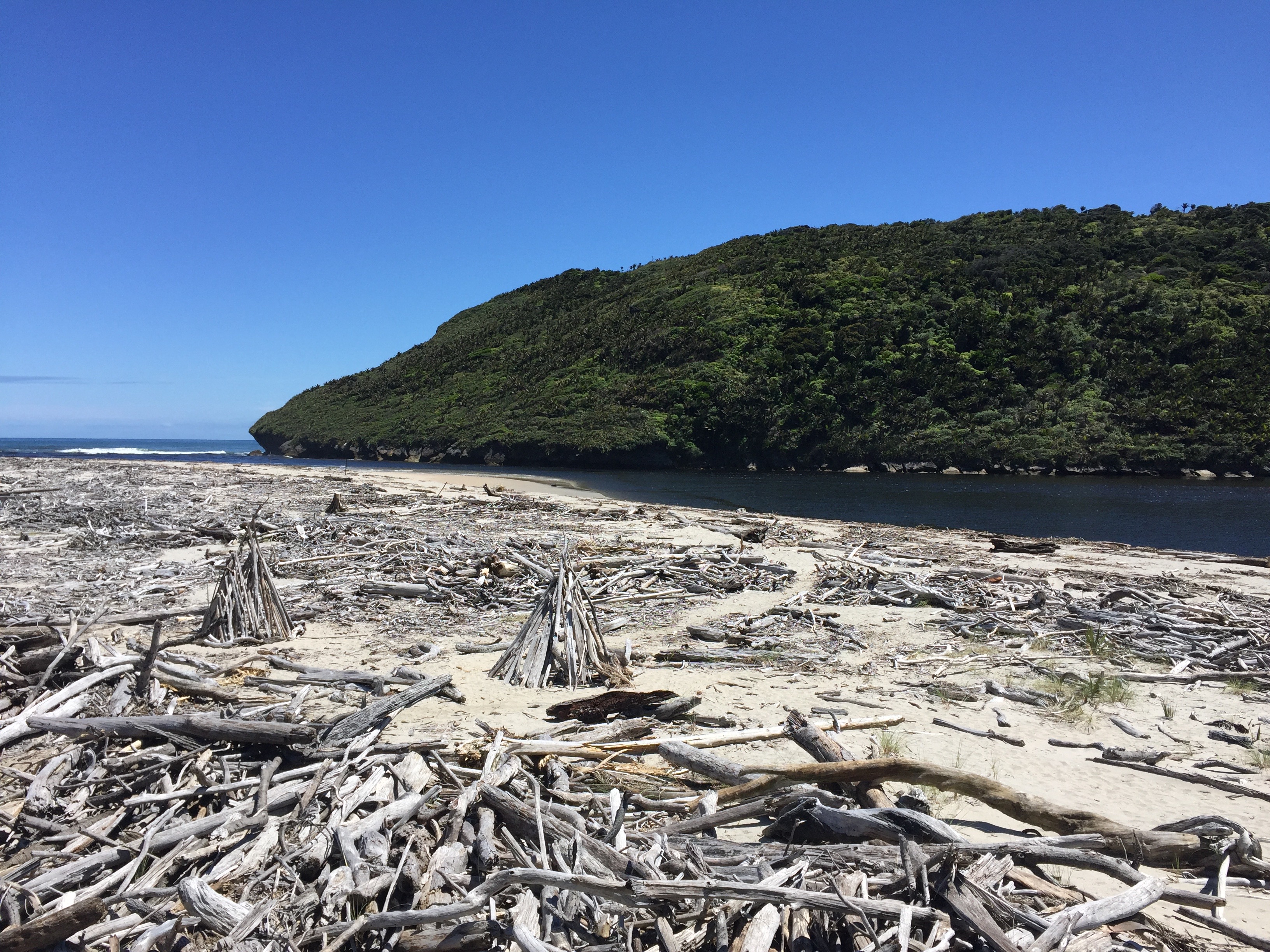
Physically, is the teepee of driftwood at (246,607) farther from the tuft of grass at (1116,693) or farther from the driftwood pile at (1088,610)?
the tuft of grass at (1116,693)

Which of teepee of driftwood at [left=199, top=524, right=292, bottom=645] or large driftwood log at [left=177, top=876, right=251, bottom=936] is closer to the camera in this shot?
large driftwood log at [left=177, top=876, right=251, bottom=936]

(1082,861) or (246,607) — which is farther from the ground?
(246,607)

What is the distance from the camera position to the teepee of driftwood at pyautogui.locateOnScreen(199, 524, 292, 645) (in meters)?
7.55

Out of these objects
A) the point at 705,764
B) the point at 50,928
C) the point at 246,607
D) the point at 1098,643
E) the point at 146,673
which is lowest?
the point at 1098,643

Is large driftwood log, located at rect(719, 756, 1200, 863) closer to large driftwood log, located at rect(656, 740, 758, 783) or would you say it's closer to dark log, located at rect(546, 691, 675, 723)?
large driftwood log, located at rect(656, 740, 758, 783)

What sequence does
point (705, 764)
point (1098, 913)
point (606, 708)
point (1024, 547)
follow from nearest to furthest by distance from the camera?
point (1098, 913) → point (705, 764) → point (606, 708) → point (1024, 547)

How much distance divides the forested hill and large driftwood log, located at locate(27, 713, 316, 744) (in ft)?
178

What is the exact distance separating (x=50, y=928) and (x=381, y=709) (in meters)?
2.10

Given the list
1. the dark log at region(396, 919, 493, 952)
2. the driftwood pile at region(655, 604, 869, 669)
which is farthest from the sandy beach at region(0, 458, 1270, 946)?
the dark log at region(396, 919, 493, 952)

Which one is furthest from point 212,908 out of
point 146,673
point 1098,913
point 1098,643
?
point 1098,643

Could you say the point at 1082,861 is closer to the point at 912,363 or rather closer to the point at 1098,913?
the point at 1098,913

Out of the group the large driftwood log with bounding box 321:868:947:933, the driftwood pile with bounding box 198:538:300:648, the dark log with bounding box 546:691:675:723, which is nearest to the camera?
the large driftwood log with bounding box 321:868:947:933

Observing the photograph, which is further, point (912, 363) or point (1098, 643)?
point (912, 363)

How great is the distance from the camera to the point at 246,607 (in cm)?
768
